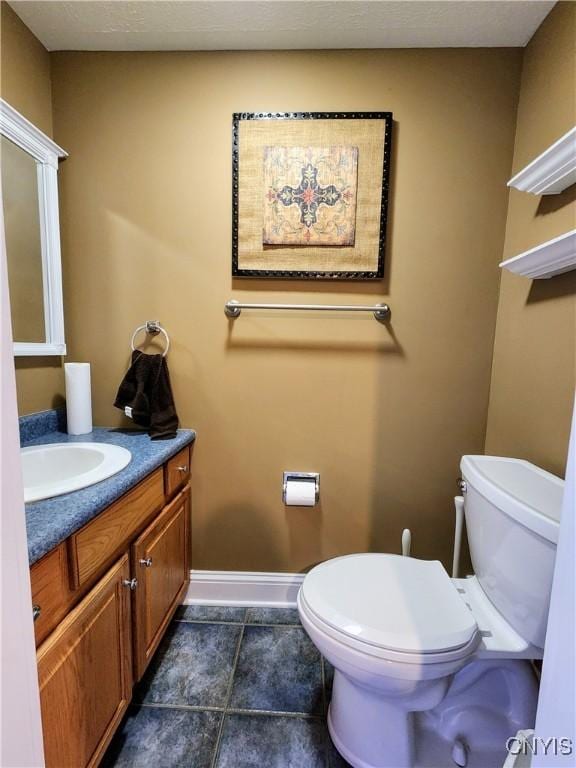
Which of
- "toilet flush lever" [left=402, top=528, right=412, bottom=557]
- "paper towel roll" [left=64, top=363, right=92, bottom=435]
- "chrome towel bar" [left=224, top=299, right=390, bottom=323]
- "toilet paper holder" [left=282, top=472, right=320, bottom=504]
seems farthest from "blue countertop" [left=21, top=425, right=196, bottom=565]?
"toilet flush lever" [left=402, top=528, right=412, bottom=557]

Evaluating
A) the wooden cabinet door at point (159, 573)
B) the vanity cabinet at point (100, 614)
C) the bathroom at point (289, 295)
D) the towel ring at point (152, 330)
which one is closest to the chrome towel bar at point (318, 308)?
the bathroom at point (289, 295)

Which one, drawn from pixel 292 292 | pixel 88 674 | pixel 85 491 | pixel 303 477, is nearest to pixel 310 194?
pixel 292 292

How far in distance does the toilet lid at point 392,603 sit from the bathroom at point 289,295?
0.41 metres

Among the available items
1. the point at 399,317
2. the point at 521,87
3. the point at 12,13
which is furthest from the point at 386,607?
the point at 12,13

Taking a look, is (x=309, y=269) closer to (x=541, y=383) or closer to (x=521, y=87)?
(x=541, y=383)

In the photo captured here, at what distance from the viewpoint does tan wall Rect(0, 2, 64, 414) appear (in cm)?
115

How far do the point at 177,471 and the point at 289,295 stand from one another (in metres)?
0.85

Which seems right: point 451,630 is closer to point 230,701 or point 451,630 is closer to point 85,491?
point 230,701

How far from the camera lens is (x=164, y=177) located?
1.36 m

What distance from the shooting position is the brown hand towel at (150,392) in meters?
1.34

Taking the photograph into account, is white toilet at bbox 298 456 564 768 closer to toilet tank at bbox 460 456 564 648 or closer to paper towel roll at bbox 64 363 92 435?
toilet tank at bbox 460 456 564 648

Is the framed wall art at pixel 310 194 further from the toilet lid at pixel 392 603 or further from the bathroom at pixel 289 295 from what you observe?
the toilet lid at pixel 392 603

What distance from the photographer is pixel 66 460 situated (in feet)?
3.73

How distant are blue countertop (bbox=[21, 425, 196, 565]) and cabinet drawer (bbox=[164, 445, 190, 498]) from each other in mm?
49
